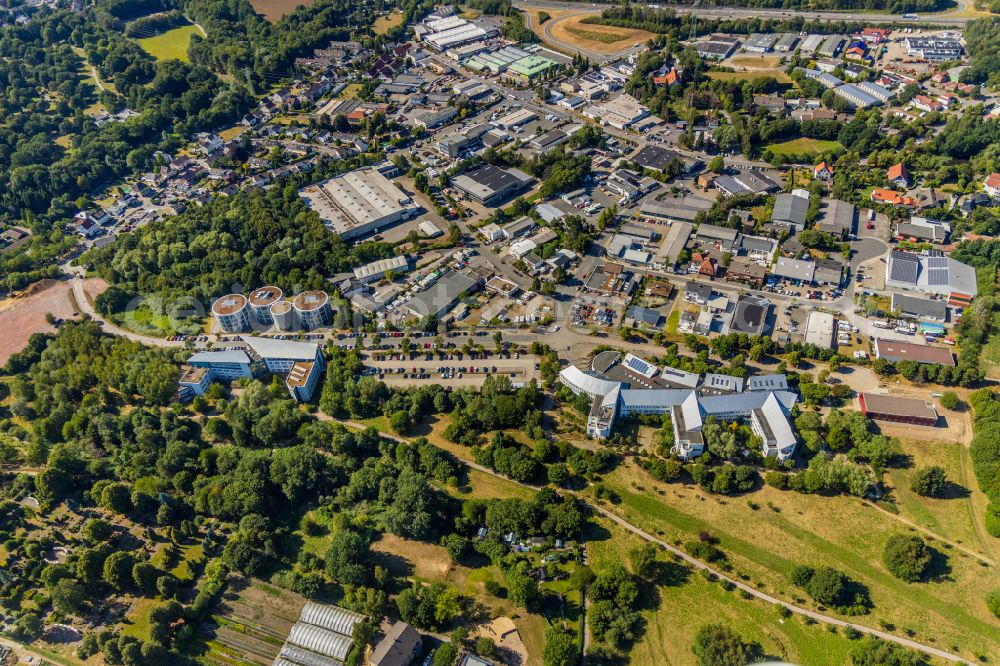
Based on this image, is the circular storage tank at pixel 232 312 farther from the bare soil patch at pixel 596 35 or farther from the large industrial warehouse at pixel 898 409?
the bare soil patch at pixel 596 35

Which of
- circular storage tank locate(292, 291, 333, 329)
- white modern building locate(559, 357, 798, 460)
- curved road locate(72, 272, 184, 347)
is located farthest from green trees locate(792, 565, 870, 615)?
curved road locate(72, 272, 184, 347)

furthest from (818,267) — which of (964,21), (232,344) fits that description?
(964,21)

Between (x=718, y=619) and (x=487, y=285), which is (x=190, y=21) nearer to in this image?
(x=487, y=285)

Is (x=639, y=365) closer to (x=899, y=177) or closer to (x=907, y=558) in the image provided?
(x=907, y=558)

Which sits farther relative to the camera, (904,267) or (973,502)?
(904,267)

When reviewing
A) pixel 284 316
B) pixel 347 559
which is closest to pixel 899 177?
pixel 284 316

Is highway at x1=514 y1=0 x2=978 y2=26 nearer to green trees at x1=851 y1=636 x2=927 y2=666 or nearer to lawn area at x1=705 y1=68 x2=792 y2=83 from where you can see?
lawn area at x1=705 y1=68 x2=792 y2=83
